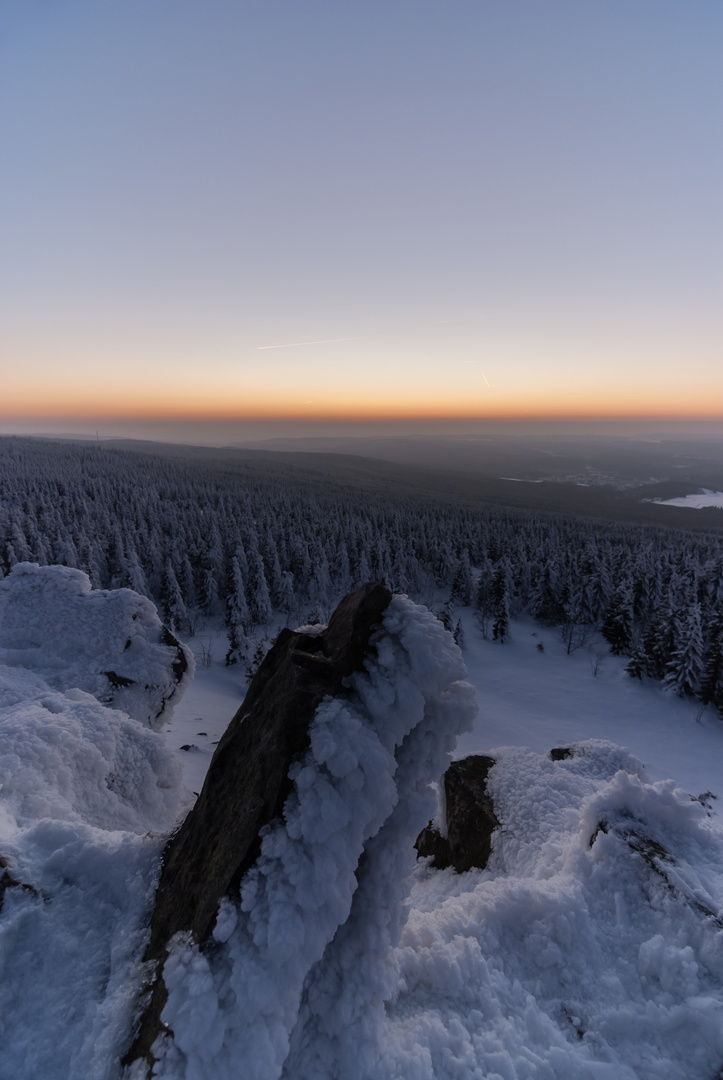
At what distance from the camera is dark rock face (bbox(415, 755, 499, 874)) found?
9.17m

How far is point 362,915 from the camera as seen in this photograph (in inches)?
203

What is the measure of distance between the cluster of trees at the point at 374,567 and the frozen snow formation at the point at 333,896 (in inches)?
1513

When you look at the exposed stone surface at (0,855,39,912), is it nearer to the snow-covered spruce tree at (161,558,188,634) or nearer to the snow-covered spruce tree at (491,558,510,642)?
the snow-covered spruce tree at (161,558,188,634)

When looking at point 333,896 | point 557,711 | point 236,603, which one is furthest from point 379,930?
point 236,603

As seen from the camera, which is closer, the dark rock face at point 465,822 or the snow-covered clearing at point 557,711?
the dark rock face at point 465,822

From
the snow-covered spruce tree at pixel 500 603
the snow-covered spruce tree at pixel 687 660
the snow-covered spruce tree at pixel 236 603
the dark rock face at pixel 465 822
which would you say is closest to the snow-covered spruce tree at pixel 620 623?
the snow-covered spruce tree at pixel 687 660

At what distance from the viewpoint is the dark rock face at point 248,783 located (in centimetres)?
459

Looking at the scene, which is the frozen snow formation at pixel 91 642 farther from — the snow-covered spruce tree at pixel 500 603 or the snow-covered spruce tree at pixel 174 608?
the snow-covered spruce tree at pixel 500 603

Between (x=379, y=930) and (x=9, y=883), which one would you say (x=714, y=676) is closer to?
(x=379, y=930)

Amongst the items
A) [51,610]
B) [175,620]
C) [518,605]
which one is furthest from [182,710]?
Result: [518,605]

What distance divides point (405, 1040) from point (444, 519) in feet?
358

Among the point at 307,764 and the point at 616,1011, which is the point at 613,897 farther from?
the point at 307,764

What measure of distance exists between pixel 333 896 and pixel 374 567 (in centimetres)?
6945

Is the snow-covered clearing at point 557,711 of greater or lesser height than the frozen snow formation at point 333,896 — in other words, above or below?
below
